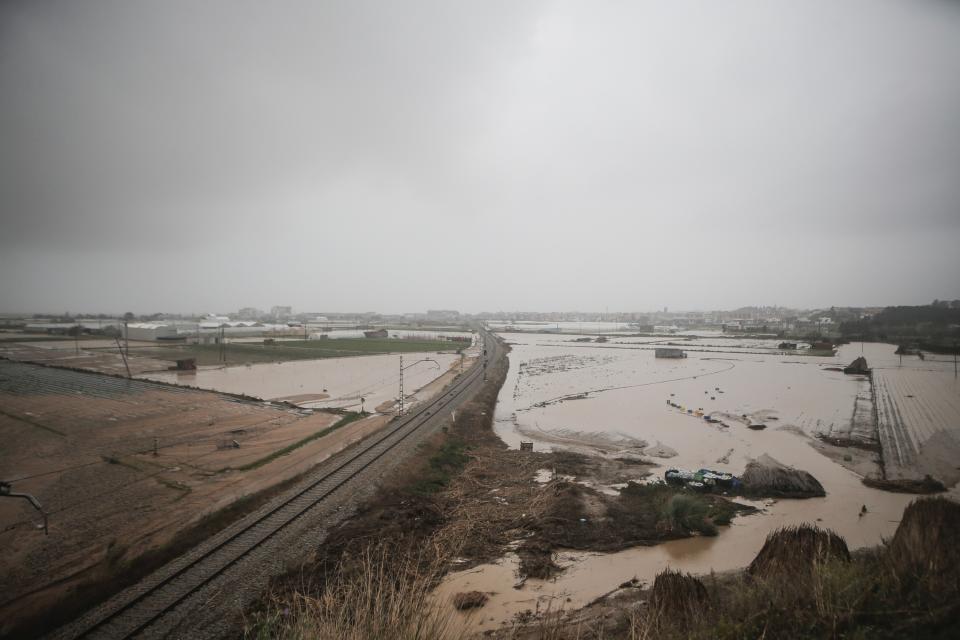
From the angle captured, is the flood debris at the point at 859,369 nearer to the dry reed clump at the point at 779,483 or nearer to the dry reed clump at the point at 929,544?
the dry reed clump at the point at 779,483

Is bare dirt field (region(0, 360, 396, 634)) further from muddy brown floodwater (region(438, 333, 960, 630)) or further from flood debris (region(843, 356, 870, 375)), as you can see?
flood debris (region(843, 356, 870, 375))

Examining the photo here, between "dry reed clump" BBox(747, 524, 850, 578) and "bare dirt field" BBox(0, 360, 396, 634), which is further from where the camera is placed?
"bare dirt field" BBox(0, 360, 396, 634)

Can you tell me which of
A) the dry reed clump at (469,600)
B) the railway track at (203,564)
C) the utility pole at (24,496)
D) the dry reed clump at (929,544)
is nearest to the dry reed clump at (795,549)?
the dry reed clump at (929,544)

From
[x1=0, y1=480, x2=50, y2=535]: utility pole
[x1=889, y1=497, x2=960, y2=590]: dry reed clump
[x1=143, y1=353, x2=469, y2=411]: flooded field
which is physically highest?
[x1=889, y1=497, x2=960, y2=590]: dry reed clump

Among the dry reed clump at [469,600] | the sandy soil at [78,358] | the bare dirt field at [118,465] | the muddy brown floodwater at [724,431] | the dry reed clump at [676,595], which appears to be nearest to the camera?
the dry reed clump at [676,595]

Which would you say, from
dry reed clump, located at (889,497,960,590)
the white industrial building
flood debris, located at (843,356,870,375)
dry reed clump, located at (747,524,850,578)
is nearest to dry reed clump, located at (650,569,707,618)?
dry reed clump, located at (747,524,850,578)

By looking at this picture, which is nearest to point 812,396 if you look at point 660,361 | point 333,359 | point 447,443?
point 660,361
